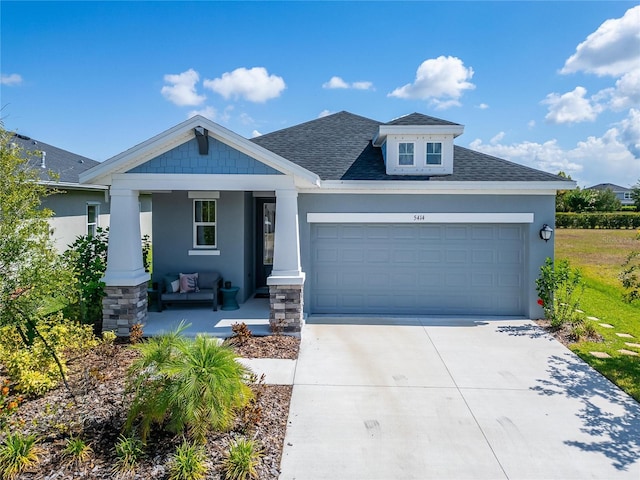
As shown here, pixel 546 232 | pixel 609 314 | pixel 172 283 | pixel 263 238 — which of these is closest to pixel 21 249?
pixel 172 283

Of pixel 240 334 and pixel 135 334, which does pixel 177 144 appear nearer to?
pixel 135 334

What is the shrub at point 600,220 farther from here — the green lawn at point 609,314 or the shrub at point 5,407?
the shrub at point 5,407

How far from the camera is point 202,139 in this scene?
8.18 metres

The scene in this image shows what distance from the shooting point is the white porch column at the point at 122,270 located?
850 centimetres

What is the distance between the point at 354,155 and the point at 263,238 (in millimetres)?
3792

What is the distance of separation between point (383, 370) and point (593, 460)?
314 cm

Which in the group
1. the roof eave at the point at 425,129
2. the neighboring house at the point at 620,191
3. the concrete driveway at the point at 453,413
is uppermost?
the neighboring house at the point at 620,191

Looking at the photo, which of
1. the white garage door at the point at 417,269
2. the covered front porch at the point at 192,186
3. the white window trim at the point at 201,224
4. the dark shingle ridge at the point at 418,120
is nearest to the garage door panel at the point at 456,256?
the white garage door at the point at 417,269

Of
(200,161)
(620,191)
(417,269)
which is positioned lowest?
(417,269)

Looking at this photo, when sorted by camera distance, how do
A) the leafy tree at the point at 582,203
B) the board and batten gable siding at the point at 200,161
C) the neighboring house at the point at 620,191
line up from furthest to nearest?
the neighboring house at the point at 620,191
the leafy tree at the point at 582,203
the board and batten gable siding at the point at 200,161

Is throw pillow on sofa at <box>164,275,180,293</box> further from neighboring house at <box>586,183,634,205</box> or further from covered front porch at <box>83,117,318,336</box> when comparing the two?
neighboring house at <box>586,183,634,205</box>

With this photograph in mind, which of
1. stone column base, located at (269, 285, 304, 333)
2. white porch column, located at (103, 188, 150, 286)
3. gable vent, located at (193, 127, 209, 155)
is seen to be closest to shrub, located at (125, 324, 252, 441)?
stone column base, located at (269, 285, 304, 333)

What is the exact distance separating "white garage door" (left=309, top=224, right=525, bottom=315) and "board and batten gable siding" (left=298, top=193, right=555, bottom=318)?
0.22m

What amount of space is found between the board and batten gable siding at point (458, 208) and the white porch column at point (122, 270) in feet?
12.5
